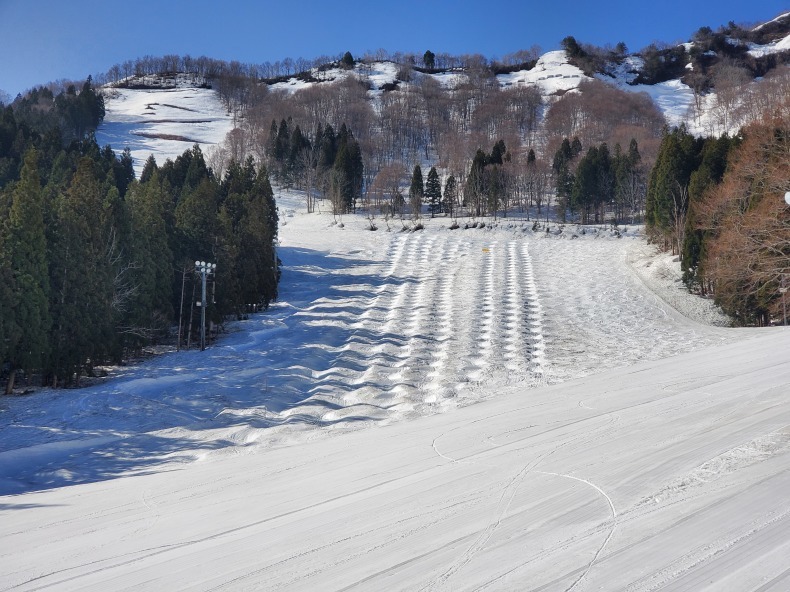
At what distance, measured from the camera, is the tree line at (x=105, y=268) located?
1861 cm

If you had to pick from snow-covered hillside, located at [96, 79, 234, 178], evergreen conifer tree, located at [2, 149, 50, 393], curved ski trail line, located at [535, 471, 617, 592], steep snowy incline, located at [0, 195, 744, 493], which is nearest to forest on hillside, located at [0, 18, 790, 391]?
evergreen conifer tree, located at [2, 149, 50, 393]

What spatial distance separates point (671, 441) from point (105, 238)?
70.4 ft

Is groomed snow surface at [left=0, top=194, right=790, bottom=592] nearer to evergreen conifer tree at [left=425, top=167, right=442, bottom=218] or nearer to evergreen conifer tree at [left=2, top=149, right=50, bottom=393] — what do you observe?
evergreen conifer tree at [left=2, top=149, right=50, bottom=393]

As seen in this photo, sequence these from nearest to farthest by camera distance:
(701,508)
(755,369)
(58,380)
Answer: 1. (701,508)
2. (755,369)
3. (58,380)

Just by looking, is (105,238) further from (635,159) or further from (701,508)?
(635,159)

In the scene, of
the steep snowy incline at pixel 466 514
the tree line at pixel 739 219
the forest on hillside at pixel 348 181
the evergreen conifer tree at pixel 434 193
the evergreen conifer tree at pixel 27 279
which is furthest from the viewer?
the evergreen conifer tree at pixel 434 193

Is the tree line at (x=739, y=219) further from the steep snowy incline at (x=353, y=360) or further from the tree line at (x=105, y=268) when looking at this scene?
the tree line at (x=105, y=268)

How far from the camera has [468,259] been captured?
42688 mm

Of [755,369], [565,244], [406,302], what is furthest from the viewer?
[565,244]

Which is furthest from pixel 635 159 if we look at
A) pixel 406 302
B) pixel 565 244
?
pixel 406 302

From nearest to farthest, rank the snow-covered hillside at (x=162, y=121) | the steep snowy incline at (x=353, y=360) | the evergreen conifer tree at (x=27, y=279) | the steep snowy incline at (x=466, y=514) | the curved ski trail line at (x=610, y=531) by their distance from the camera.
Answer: the curved ski trail line at (x=610, y=531) → the steep snowy incline at (x=466, y=514) → the steep snowy incline at (x=353, y=360) → the evergreen conifer tree at (x=27, y=279) → the snow-covered hillside at (x=162, y=121)

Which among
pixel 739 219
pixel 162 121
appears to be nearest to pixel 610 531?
pixel 739 219

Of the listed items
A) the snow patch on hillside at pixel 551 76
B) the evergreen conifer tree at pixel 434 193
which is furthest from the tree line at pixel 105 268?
the snow patch on hillside at pixel 551 76

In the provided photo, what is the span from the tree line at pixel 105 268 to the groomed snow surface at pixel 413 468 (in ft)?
5.70
